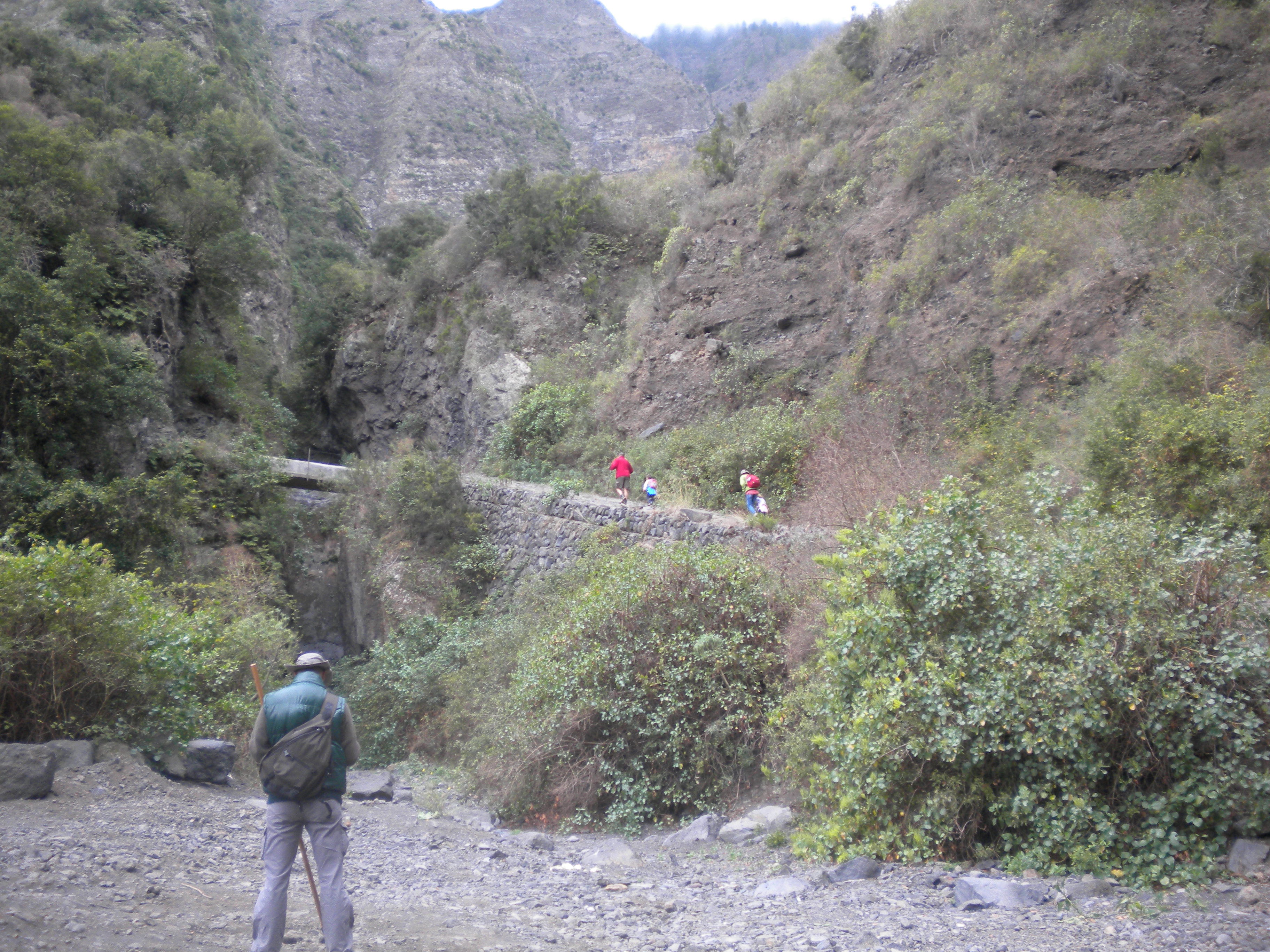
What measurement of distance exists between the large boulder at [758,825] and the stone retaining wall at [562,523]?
4240 millimetres

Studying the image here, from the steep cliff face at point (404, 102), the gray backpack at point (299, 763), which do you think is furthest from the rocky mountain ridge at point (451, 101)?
the gray backpack at point (299, 763)

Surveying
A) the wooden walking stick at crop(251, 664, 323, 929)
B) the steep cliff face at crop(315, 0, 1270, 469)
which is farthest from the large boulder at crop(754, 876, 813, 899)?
the steep cliff face at crop(315, 0, 1270, 469)

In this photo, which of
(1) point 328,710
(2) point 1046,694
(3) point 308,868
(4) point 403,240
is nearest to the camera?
(1) point 328,710

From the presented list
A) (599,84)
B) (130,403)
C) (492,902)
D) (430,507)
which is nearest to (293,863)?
(492,902)

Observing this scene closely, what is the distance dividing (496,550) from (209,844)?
10.9m

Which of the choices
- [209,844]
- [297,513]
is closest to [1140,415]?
[209,844]

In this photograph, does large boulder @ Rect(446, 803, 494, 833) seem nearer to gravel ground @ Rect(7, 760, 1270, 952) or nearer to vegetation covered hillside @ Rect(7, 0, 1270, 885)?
vegetation covered hillside @ Rect(7, 0, 1270, 885)

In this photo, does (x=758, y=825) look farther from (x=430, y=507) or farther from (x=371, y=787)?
(x=430, y=507)

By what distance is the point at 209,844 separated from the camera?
6.42 meters

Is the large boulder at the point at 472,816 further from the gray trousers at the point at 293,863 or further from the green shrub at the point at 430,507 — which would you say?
the green shrub at the point at 430,507

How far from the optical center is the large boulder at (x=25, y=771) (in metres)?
6.58

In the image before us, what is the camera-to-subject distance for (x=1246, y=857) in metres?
4.29

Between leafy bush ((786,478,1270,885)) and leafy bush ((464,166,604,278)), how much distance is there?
73.8 ft

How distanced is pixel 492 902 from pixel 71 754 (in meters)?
5.23
